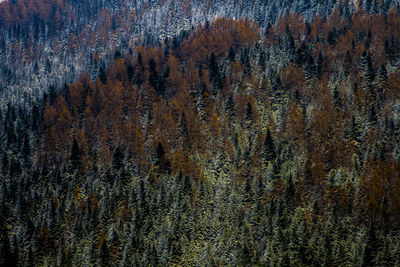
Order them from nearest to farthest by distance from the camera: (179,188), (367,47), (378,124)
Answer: (179,188) < (378,124) < (367,47)

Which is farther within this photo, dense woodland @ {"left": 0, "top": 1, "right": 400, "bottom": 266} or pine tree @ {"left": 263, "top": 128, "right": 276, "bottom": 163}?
pine tree @ {"left": 263, "top": 128, "right": 276, "bottom": 163}

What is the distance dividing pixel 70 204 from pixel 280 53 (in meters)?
92.2

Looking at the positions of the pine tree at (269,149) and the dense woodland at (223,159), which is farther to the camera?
the pine tree at (269,149)

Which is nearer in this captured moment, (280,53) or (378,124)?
(378,124)

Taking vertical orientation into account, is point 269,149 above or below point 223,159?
above

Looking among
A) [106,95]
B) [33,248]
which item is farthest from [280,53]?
[33,248]

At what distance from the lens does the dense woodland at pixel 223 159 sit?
271 feet

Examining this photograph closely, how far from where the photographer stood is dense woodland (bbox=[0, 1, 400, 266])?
8262 cm

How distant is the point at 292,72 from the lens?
136500 millimetres

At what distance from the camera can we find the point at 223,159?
10919cm

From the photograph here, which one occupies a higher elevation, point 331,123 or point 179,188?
point 331,123

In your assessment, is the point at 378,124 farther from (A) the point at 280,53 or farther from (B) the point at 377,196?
(A) the point at 280,53

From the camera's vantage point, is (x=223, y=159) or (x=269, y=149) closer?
(x=269, y=149)

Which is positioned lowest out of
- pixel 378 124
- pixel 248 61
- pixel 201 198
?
pixel 201 198
